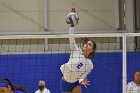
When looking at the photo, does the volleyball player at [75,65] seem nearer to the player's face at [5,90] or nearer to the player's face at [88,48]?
the player's face at [88,48]

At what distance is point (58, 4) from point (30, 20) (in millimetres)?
849

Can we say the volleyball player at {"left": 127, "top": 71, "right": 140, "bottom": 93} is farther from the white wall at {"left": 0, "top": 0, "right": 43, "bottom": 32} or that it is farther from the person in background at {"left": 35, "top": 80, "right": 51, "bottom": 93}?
the white wall at {"left": 0, "top": 0, "right": 43, "bottom": 32}

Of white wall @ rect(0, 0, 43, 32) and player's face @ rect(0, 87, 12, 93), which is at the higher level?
white wall @ rect(0, 0, 43, 32)

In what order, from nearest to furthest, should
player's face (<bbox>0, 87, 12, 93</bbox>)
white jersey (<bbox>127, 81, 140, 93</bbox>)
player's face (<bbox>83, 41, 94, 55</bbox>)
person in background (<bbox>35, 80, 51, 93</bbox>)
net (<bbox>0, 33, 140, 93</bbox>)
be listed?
player's face (<bbox>0, 87, 12, 93</bbox>), player's face (<bbox>83, 41, 94, 55</bbox>), white jersey (<bbox>127, 81, 140, 93</bbox>), person in background (<bbox>35, 80, 51, 93</bbox>), net (<bbox>0, 33, 140, 93</bbox>)

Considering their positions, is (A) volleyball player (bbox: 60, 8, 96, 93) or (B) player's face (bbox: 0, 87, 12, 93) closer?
(B) player's face (bbox: 0, 87, 12, 93)

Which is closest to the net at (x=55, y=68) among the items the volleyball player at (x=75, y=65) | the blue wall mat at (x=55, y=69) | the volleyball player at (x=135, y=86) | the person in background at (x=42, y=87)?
the blue wall mat at (x=55, y=69)

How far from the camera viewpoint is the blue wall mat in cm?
823

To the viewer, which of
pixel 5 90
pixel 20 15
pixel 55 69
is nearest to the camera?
pixel 5 90

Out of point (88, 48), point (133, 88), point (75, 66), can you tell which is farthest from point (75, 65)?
point (133, 88)

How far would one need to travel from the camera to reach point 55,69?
8.44 metres

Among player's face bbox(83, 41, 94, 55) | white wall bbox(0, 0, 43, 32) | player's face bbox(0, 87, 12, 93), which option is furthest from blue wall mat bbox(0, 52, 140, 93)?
player's face bbox(0, 87, 12, 93)

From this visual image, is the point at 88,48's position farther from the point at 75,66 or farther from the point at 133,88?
the point at 133,88

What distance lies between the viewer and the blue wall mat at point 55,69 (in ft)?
27.0

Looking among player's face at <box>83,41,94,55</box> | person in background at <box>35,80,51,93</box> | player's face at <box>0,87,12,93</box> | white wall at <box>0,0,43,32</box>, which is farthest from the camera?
white wall at <box>0,0,43,32</box>
